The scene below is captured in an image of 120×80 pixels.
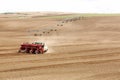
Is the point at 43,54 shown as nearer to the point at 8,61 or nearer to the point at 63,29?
the point at 8,61

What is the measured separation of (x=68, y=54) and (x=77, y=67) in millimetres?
6997

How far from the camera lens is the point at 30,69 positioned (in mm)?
25297

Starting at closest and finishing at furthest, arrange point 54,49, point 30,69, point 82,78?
point 82,78
point 30,69
point 54,49

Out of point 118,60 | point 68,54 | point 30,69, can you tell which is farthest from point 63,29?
point 30,69

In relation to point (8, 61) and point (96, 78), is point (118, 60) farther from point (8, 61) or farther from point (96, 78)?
point (8, 61)

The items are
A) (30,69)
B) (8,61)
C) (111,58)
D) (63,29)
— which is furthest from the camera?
(63,29)

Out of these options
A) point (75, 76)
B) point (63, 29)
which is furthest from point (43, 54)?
point (63, 29)

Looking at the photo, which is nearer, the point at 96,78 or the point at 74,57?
the point at 96,78

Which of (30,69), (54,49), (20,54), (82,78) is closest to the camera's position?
(82,78)

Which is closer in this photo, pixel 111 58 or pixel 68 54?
pixel 111 58

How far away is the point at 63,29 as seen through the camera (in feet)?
212

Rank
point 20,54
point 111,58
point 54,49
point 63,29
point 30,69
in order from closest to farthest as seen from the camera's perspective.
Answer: point 30,69 → point 111,58 → point 20,54 → point 54,49 → point 63,29

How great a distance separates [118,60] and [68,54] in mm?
5699

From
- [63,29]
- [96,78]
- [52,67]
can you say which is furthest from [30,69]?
[63,29]
